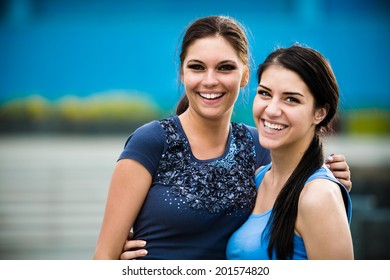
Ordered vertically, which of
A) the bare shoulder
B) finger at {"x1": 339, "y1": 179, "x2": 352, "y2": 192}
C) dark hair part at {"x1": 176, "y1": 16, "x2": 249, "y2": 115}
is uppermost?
dark hair part at {"x1": 176, "y1": 16, "x2": 249, "y2": 115}

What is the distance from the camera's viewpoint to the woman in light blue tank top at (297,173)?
7.31ft

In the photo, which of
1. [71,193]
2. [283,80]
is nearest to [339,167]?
[283,80]

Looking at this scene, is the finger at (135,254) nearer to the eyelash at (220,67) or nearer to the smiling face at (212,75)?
the smiling face at (212,75)

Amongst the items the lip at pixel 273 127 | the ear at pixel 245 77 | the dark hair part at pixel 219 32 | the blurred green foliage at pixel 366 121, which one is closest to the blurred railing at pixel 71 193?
the blurred green foliage at pixel 366 121

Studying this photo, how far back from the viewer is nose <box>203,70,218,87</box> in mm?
2592

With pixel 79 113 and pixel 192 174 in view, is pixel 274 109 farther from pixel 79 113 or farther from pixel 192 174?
pixel 79 113

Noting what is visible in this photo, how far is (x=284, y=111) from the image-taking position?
7.84ft

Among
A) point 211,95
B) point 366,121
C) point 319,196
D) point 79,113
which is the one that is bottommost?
point 319,196

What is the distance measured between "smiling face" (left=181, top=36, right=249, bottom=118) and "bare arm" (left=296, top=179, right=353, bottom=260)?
0.58 meters

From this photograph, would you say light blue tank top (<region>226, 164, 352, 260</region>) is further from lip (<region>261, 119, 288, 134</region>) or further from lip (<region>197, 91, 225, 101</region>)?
lip (<region>197, 91, 225, 101</region>)

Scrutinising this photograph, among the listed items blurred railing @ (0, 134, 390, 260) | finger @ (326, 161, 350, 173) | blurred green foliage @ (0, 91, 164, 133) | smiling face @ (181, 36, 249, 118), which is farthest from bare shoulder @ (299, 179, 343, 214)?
blurred green foliage @ (0, 91, 164, 133)

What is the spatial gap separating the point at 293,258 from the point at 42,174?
8.67 m

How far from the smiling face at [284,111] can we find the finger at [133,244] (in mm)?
641

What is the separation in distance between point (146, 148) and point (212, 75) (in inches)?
15.9
